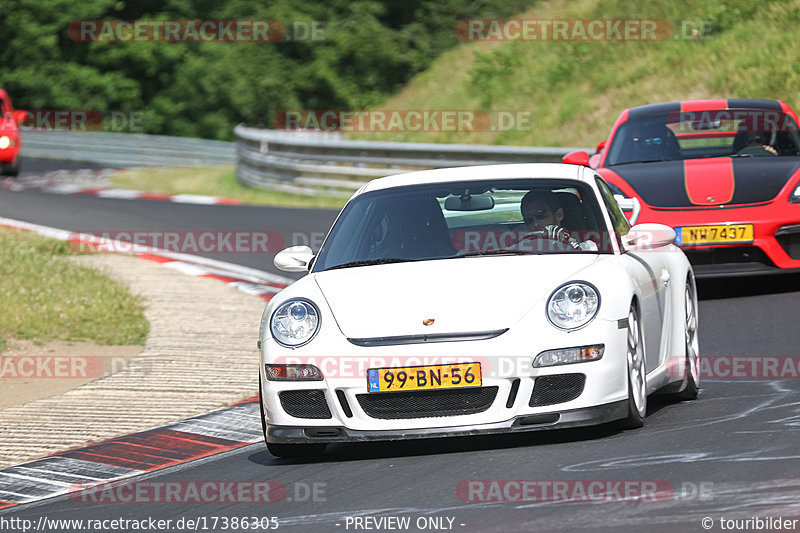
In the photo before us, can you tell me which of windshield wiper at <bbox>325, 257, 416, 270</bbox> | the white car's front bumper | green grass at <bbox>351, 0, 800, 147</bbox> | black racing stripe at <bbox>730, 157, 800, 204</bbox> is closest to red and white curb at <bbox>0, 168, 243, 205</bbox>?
green grass at <bbox>351, 0, 800, 147</bbox>

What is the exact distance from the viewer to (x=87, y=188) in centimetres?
2780

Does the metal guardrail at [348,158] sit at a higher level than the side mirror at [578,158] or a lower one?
lower

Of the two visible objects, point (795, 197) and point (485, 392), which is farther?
point (795, 197)

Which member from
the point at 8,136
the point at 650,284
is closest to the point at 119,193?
the point at 8,136

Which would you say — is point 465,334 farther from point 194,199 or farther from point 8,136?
point 8,136

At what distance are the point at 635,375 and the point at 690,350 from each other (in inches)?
49.7

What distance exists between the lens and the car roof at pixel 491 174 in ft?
23.5

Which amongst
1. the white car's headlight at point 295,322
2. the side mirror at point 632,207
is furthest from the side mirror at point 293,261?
the side mirror at point 632,207

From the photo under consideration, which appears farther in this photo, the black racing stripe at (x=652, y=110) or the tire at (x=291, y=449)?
the black racing stripe at (x=652, y=110)

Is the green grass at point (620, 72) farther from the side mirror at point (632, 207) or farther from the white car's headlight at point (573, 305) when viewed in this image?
the white car's headlight at point (573, 305)

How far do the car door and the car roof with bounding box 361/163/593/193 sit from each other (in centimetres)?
18

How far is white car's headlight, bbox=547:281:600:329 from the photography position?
236 inches

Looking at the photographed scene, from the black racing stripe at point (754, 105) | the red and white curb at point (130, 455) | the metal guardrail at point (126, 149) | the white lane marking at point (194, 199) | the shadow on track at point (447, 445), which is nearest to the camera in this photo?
the shadow on track at point (447, 445)

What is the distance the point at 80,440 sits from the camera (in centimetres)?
758
